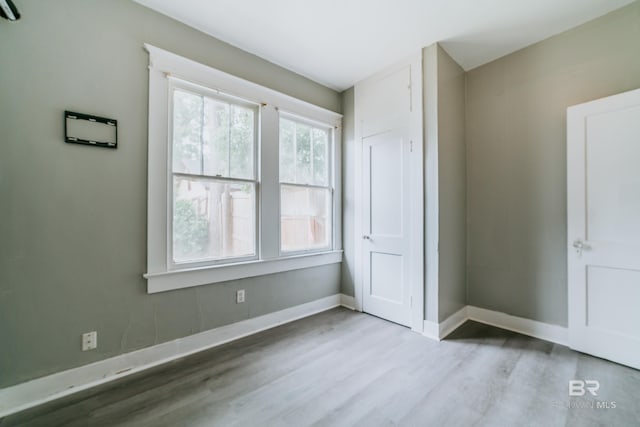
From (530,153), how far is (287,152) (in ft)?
8.34

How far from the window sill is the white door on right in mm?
2427

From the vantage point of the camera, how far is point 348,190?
11.5 feet

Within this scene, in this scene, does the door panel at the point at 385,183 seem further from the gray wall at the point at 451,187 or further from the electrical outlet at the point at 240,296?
the electrical outlet at the point at 240,296

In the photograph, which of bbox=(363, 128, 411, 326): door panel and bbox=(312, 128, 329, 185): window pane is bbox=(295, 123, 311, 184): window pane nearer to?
bbox=(312, 128, 329, 185): window pane

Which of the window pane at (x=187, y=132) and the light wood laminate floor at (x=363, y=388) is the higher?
the window pane at (x=187, y=132)

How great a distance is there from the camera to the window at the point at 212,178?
230 centimetres

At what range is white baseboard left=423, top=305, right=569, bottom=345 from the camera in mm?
2479

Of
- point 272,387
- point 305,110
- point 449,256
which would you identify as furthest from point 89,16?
point 449,256

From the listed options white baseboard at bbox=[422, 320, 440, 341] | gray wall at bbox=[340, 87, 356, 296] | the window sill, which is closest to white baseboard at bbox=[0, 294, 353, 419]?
the window sill

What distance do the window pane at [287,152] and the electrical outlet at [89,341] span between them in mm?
2057

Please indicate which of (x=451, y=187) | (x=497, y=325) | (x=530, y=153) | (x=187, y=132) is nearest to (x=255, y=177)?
(x=187, y=132)

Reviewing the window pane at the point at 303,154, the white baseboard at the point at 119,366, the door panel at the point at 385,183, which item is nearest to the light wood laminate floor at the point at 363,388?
the white baseboard at the point at 119,366

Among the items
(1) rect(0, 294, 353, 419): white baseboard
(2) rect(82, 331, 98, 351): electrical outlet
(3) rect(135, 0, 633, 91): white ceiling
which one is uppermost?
(3) rect(135, 0, 633, 91): white ceiling

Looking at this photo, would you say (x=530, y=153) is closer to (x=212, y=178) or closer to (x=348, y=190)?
(x=348, y=190)
